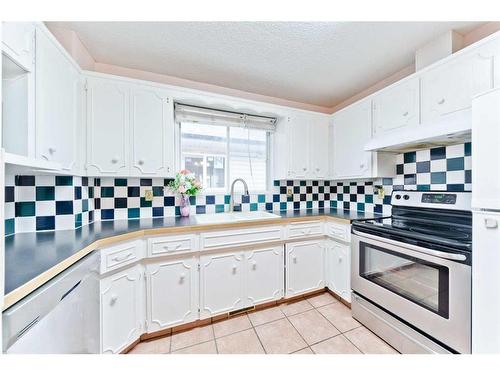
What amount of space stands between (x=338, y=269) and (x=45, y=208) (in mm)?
2422

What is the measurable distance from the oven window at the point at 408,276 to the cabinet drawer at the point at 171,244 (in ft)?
4.54

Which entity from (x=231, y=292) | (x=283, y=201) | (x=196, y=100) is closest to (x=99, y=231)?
(x=231, y=292)

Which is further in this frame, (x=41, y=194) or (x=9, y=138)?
(x=41, y=194)

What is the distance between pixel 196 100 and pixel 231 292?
1734 mm

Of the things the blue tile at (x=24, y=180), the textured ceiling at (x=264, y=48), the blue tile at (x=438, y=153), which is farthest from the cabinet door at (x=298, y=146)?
the blue tile at (x=24, y=180)

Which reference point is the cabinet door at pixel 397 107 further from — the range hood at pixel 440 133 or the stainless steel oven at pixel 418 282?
the stainless steel oven at pixel 418 282

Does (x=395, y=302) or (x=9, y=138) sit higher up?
(x=9, y=138)

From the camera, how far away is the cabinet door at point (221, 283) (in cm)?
162

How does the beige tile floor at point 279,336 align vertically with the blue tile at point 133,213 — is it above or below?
below

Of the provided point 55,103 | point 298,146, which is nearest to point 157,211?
point 55,103

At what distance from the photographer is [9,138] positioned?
1.09 meters

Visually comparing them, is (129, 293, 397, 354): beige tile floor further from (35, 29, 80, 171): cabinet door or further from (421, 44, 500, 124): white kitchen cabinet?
(421, 44, 500, 124): white kitchen cabinet

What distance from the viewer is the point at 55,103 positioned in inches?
49.8
